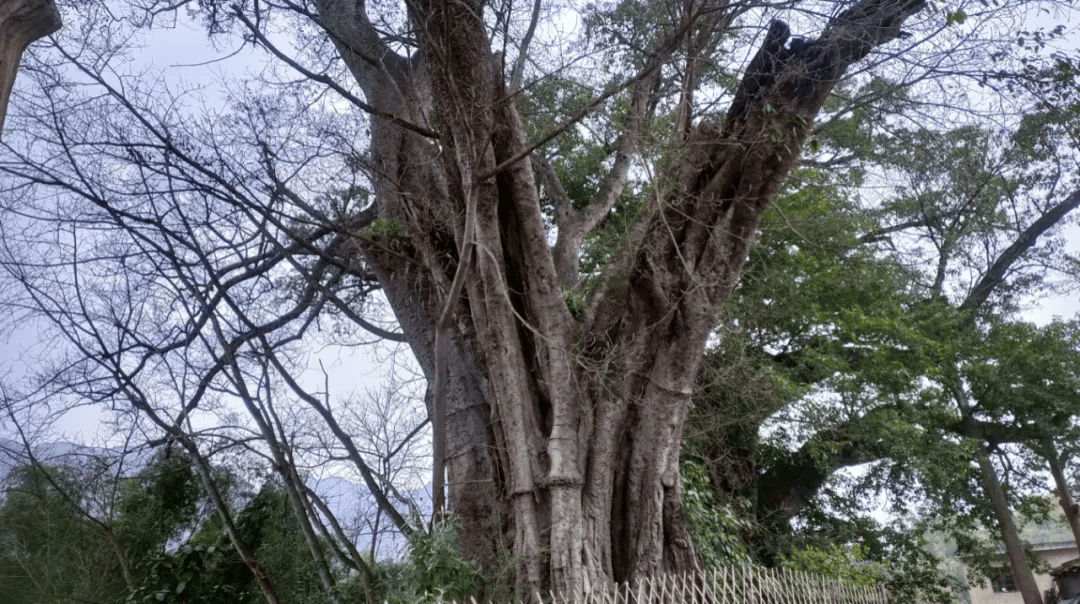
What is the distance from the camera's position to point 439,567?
5.53 meters

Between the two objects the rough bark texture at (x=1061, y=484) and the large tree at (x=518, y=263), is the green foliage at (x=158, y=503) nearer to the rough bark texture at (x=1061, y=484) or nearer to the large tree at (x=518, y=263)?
the large tree at (x=518, y=263)

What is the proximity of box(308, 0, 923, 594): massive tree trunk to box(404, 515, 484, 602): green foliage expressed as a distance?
565 millimetres

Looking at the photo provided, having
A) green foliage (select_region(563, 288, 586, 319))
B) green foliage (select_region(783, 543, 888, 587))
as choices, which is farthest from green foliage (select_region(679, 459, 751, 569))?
green foliage (select_region(563, 288, 586, 319))

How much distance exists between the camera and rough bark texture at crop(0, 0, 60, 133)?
7.84 feet

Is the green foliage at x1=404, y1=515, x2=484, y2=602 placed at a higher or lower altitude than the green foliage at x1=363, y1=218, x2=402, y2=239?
lower

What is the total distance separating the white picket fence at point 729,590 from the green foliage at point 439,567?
57 cm

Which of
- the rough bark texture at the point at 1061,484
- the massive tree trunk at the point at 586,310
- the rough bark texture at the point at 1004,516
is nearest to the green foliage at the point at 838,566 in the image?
the massive tree trunk at the point at 586,310

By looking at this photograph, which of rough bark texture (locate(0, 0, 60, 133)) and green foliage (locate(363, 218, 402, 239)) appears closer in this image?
rough bark texture (locate(0, 0, 60, 133))

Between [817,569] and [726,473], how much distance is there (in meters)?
2.21

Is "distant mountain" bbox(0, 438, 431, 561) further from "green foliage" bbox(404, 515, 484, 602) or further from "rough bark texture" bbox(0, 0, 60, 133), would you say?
"rough bark texture" bbox(0, 0, 60, 133)

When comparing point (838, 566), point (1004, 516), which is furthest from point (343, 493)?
point (1004, 516)

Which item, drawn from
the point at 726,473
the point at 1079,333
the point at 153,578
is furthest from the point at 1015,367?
the point at 153,578

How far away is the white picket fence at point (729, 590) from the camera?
18.3ft

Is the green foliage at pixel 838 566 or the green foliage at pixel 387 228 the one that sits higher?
the green foliage at pixel 387 228
